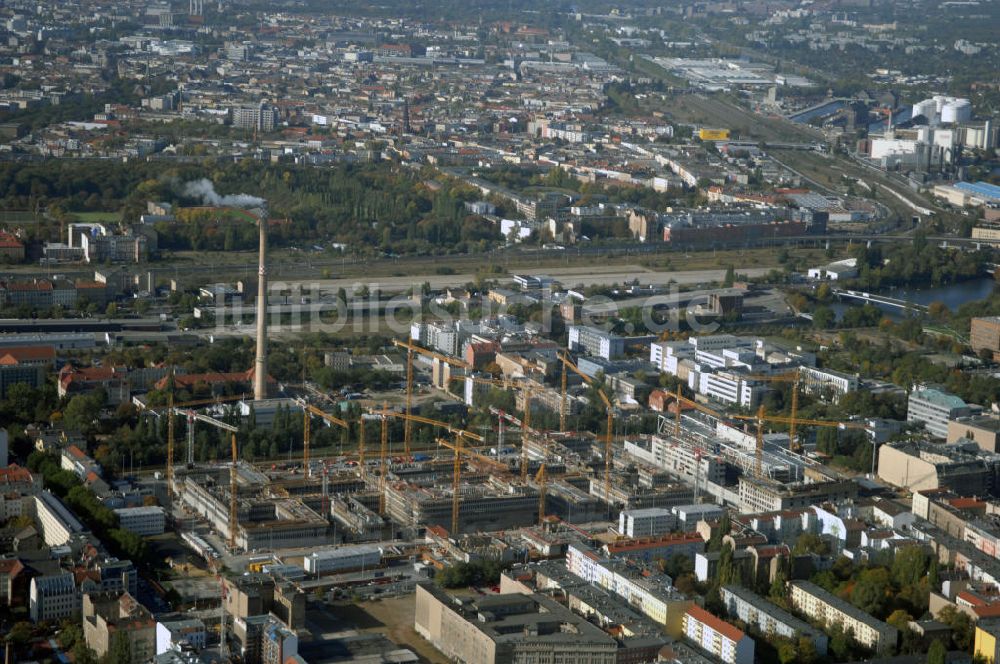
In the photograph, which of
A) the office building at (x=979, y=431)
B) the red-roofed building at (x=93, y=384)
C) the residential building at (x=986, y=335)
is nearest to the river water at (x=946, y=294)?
the residential building at (x=986, y=335)

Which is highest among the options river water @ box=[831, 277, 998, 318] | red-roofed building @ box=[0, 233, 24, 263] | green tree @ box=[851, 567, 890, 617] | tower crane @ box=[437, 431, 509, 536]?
green tree @ box=[851, 567, 890, 617]

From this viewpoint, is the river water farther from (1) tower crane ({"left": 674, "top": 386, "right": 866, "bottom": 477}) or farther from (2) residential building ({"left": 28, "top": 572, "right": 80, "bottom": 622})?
(2) residential building ({"left": 28, "top": 572, "right": 80, "bottom": 622})

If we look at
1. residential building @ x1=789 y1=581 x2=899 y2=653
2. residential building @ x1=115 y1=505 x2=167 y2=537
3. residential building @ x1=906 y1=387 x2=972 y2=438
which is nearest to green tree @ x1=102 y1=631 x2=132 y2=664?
residential building @ x1=115 y1=505 x2=167 y2=537

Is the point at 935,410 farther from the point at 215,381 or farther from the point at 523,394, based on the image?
the point at 215,381

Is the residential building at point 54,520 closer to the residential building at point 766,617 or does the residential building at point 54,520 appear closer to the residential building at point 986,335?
the residential building at point 766,617

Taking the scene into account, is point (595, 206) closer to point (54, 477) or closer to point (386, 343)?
point (386, 343)

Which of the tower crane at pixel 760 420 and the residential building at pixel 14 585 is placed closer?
the residential building at pixel 14 585

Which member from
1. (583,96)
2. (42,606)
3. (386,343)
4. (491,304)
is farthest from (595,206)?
(42,606)
